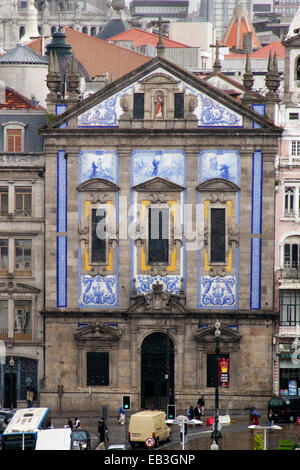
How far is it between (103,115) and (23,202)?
8.15 meters

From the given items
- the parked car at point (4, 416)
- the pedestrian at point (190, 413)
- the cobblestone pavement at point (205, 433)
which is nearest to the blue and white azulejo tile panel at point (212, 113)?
the pedestrian at point (190, 413)

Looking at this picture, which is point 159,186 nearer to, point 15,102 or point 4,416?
point 15,102

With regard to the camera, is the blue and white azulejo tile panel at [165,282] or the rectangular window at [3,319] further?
the rectangular window at [3,319]

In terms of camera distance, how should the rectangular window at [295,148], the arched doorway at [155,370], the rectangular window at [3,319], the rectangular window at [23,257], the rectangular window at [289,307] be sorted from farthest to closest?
the rectangular window at [3,319], the rectangular window at [23,257], the rectangular window at [295,148], the rectangular window at [289,307], the arched doorway at [155,370]

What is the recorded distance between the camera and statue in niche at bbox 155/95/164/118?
106375 millimetres

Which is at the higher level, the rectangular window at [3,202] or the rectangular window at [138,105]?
the rectangular window at [138,105]

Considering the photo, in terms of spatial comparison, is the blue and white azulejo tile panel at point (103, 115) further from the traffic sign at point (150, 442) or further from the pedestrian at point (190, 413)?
the traffic sign at point (150, 442)

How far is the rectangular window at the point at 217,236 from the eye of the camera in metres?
107

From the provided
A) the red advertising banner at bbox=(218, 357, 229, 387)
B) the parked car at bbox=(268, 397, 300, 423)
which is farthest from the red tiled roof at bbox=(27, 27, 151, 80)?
the parked car at bbox=(268, 397, 300, 423)

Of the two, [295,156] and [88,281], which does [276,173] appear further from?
[88,281]

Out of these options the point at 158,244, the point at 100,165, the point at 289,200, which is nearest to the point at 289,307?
the point at 289,200

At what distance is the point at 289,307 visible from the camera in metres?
108

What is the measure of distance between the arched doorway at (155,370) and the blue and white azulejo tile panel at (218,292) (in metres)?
3.71

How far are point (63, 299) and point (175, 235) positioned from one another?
8.62 meters
